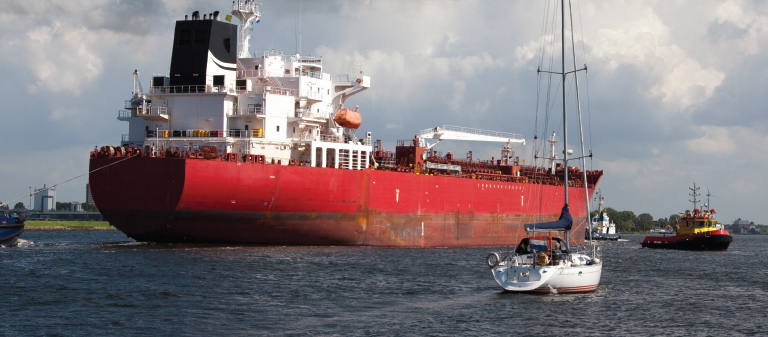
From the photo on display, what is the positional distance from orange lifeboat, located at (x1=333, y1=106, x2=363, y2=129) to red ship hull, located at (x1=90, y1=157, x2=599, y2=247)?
8.52ft

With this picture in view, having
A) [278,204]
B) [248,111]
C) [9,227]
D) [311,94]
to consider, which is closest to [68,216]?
[9,227]

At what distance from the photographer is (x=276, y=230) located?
29031mm

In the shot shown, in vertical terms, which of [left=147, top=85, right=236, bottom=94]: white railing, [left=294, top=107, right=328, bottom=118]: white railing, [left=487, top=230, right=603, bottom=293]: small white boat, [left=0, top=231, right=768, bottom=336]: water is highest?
[left=147, top=85, right=236, bottom=94]: white railing

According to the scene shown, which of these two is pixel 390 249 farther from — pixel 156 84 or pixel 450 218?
pixel 156 84

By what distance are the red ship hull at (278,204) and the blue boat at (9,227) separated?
5103 millimetres

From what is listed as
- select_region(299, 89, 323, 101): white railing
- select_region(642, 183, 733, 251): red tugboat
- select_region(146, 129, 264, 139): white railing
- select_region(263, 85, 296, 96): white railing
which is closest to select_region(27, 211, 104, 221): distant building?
select_region(146, 129, 264, 139): white railing

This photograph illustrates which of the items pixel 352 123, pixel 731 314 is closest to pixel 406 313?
pixel 731 314

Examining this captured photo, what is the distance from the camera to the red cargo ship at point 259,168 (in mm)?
26828

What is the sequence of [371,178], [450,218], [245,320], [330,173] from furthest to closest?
[450,218]
[371,178]
[330,173]
[245,320]

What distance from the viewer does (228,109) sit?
3098 centimetres

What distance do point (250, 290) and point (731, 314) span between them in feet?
38.6

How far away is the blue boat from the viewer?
29867 mm

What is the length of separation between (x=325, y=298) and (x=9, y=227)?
18.5m

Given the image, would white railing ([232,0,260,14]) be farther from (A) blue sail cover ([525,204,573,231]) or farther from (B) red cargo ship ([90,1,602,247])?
(A) blue sail cover ([525,204,573,231])
